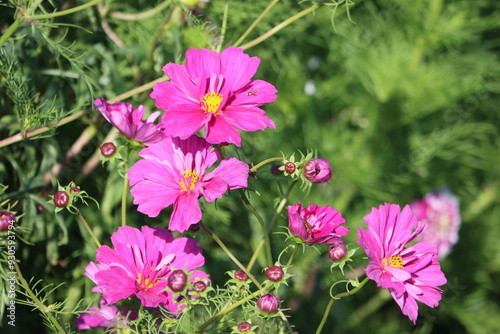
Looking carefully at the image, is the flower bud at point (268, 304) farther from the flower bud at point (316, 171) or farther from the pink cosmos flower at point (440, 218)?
the pink cosmos flower at point (440, 218)

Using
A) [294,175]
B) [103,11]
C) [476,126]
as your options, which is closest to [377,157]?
[476,126]

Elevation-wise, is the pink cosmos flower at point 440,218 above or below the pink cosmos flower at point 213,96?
below

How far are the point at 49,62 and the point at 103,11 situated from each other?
0.09 m

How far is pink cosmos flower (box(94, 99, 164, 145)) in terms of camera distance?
49 cm

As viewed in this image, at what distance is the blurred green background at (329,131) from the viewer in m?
0.72

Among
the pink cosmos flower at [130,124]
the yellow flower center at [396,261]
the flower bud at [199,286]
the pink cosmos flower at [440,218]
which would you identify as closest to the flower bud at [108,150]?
the pink cosmos flower at [130,124]

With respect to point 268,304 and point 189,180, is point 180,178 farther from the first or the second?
point 268,304

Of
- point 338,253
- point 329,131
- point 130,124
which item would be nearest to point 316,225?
point 338,253

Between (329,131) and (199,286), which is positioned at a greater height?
(199,286)

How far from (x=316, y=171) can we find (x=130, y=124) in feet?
0.48

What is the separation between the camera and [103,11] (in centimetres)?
76

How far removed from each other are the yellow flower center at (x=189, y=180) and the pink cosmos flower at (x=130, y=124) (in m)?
0.04

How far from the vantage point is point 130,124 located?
0.50 m

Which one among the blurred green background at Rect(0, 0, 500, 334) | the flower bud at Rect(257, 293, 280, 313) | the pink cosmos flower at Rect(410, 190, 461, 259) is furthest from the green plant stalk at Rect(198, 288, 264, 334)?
the pink cosmos flower at Rect(410, 190, 461, 259)
